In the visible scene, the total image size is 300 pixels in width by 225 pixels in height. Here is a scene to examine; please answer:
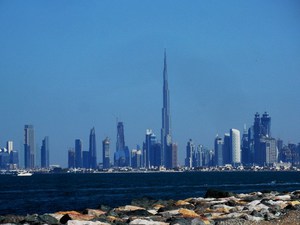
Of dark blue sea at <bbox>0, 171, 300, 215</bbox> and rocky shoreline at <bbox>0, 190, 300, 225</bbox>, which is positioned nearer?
rocky shoreline at <bbox>0, 190, 300, 225</bbox>

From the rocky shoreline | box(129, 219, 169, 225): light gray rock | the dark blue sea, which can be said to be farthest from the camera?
the dark blue sea

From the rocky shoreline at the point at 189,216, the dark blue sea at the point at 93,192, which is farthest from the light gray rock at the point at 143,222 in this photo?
the dark blue sea at the point at 93,192

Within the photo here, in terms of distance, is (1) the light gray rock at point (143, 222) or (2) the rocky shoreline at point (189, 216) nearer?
(1) the light gray rock at point (143, 222)

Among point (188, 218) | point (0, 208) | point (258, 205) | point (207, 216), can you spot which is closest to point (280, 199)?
point (258, 205)

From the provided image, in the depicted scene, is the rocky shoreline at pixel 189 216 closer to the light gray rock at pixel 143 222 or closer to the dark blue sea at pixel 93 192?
the light gray rock at pixel 143 222

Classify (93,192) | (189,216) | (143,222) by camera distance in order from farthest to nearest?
(93,192) < (189,216) < (143,222)

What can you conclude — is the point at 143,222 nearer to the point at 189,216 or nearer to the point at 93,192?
the point at 189,216

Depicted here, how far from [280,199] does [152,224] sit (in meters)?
13.2

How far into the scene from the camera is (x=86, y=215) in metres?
27.3

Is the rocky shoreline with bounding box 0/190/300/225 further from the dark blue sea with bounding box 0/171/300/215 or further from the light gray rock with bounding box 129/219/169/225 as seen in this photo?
the dark blue sea with bounding box 0/171/300/215

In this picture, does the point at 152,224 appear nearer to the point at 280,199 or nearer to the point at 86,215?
the point at 86,215

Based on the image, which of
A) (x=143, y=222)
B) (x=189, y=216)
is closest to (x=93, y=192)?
(x=189, y=216)

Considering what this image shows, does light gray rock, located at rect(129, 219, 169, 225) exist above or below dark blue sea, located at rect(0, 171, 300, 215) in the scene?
above

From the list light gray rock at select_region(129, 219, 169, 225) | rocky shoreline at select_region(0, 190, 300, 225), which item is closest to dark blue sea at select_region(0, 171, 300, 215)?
rocky shoreline at select_region(0, 190, 300, 225)
